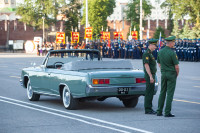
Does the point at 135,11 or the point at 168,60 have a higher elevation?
the point at 135,11

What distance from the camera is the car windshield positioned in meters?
13.4

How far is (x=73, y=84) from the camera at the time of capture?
11.5 metres

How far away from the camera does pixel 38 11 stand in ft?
354

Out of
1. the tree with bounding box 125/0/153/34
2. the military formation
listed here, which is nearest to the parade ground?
the military formation

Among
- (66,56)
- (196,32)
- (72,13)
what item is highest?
(72,13)

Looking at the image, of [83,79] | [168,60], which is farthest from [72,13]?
[168,60]

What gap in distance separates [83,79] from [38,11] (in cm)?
9801

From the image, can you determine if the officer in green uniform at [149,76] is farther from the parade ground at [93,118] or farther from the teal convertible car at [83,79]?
the teal convertible car at [83,79]

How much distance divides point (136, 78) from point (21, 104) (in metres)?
3.24

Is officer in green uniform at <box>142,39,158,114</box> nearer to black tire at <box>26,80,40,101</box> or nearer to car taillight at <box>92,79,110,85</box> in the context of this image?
car taillight at <box>92,79,110,85</box>

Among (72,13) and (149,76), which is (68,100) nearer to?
(149,76)

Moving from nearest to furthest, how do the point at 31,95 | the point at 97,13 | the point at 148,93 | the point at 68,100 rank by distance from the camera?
the point at 148,93 < the point at 68,100 < the point at 31,95 < the point at 97,13

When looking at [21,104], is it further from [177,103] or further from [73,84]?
[177,103]

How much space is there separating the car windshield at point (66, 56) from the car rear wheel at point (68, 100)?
160cm
